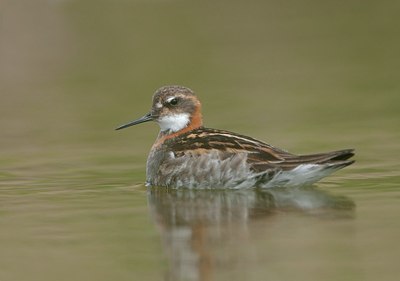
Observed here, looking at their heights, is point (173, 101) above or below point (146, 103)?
below

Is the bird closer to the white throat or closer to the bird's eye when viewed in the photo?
the white throat

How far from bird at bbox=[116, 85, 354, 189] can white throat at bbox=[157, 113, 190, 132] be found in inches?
8.9

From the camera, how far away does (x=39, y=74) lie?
26703 mm

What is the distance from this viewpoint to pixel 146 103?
74.1 feet

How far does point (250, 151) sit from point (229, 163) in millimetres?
296

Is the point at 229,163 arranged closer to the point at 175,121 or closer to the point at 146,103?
the point at 175,121

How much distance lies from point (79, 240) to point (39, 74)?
14.8m

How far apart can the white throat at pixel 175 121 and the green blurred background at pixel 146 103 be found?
0.75 m

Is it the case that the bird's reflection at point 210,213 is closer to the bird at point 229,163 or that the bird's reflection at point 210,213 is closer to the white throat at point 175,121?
the bird at point 229,163

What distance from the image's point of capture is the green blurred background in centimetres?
1197

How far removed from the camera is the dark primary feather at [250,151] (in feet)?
47.5

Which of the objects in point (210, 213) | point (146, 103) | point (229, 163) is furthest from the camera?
point (146, 103)

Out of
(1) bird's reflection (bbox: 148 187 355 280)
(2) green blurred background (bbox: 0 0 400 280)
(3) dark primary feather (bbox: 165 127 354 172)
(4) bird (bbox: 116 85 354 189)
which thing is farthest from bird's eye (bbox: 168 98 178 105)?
(1) bird's reflection (bbox: 148 187 355 280)

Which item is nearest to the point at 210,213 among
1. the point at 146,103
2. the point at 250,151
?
the point at 250,151
